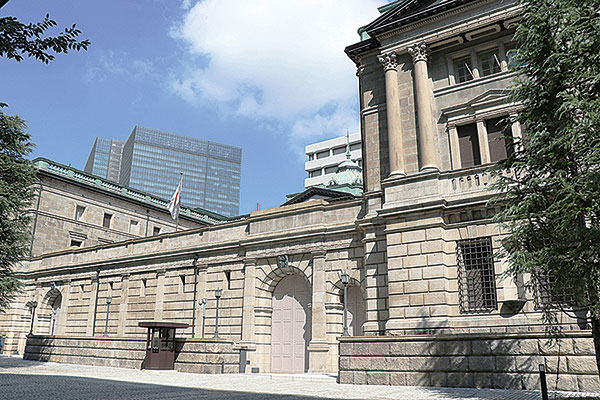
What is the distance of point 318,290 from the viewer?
24.1 meters

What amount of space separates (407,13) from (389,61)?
2.31 m

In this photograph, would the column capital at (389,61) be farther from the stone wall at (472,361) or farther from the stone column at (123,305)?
the stone column at (123,305)

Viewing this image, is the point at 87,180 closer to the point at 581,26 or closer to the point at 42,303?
the point at 42,303

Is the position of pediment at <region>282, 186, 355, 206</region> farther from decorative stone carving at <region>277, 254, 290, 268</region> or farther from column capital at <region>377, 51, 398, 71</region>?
column capital at <region>377, 51, 398, 71</region>

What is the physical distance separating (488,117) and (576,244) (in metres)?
11.2

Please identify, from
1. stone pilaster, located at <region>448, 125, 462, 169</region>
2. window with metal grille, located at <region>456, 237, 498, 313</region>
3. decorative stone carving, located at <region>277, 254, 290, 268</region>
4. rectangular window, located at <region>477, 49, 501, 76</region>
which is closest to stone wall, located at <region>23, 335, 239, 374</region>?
decorative stone carving, located at <region>277, 254, 290, 268</region>

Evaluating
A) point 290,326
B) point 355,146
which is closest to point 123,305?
point 290,326

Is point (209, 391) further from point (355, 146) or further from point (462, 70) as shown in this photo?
point (355, 146)

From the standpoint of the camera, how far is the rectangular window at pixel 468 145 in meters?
21.7

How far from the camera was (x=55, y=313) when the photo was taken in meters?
38.2

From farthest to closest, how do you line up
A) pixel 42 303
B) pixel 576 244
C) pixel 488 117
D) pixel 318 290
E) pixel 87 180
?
pixel 87 180 → pixel 42 303 → pixel 318 290 → pixel 488 117 → pixel 576 244

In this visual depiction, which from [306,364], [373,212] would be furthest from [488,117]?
[306,364]

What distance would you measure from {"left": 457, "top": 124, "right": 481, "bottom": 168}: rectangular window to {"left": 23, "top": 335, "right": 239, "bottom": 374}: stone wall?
13160 mm

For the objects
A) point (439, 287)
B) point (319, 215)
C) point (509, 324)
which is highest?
point (319, 215)
